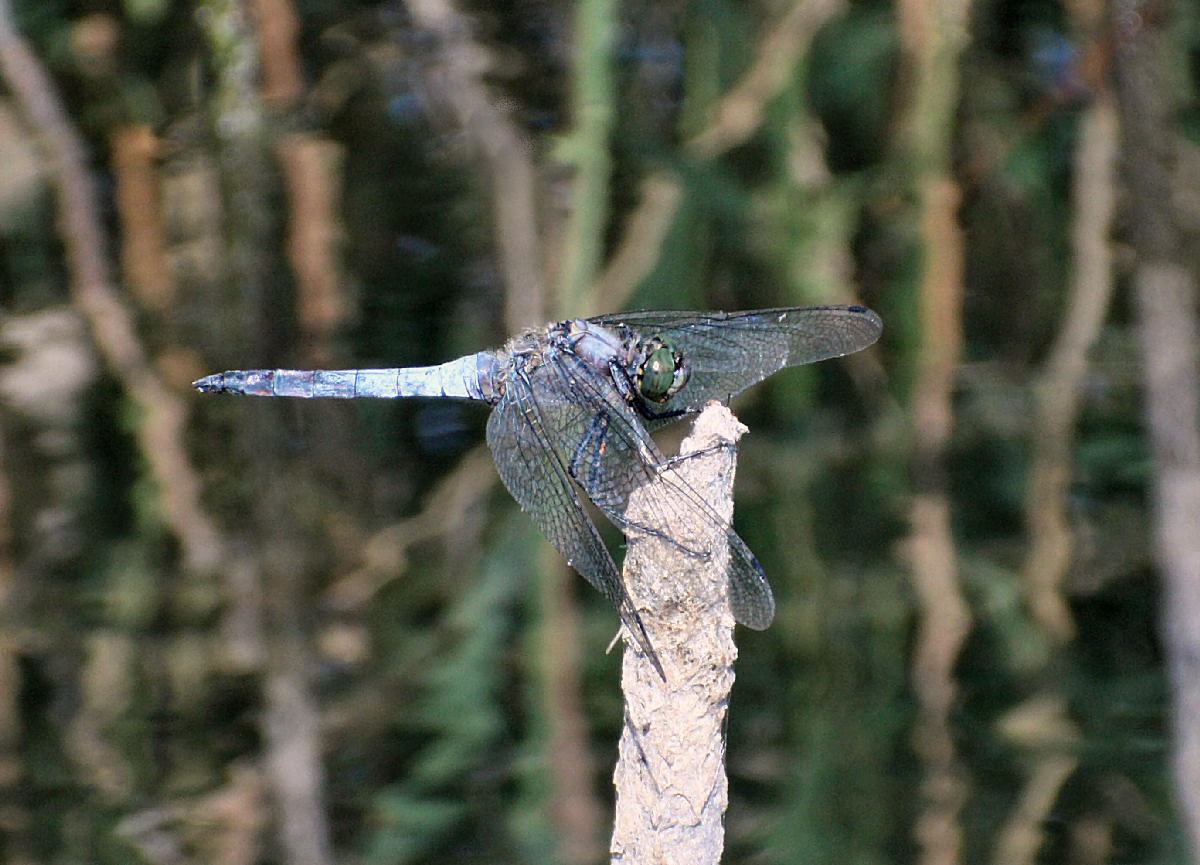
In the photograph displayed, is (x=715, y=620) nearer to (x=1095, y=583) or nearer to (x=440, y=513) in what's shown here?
(x=440, y=513)

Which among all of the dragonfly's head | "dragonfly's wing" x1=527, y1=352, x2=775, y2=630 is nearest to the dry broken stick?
"dragonfly's wing" x1=527, y1=352, x2=775, y2=630

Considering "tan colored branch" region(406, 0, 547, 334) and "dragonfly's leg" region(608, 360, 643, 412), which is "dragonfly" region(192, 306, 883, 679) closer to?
"dragonfly's leg" region(608, 360, 643, 412)

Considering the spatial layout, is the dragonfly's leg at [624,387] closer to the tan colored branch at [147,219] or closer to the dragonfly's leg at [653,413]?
the dragonfly's leg at [653,413]

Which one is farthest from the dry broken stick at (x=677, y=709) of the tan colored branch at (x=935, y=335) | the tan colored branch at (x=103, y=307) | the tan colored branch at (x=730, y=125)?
the tan colored branch at (x=103, y=307)

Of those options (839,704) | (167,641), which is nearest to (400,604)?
(167,641)

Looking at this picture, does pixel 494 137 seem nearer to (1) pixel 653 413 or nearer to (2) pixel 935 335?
(2) pixel 935 335

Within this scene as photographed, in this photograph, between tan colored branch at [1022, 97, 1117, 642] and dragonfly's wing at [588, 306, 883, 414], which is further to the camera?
tan colored branch at [1022, 97, 1117, 642]

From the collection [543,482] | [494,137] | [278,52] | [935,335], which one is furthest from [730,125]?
[543,482]
